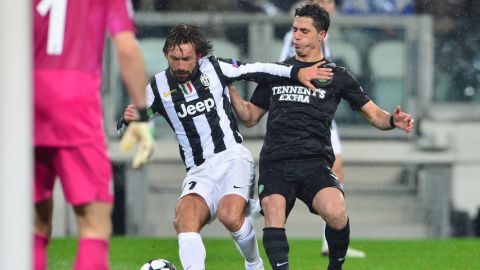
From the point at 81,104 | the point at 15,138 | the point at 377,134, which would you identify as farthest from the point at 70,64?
the point at 377,134

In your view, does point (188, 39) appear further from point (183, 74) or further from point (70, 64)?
point (70, 64)

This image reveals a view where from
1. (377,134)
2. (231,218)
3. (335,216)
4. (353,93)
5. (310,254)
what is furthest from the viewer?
(377,134)

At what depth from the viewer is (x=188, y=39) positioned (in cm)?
768

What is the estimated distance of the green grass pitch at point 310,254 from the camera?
966 centimetres

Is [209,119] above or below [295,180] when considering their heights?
above

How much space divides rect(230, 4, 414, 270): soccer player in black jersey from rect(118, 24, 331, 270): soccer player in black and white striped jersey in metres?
0.14

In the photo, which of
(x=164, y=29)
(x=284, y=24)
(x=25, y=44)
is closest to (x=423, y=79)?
(x=284, y=24)

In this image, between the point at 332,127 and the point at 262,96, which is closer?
the point at 262,96

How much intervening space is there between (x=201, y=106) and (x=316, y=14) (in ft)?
3.06

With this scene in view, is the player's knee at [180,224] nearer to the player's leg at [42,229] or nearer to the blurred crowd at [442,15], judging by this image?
the player's leg at [42,229]

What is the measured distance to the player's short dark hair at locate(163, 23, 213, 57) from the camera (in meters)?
7.66

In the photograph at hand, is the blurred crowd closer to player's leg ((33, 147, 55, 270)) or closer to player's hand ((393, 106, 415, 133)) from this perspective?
player's hand ((393, 106, 415, 133))

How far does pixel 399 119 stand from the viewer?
748cm

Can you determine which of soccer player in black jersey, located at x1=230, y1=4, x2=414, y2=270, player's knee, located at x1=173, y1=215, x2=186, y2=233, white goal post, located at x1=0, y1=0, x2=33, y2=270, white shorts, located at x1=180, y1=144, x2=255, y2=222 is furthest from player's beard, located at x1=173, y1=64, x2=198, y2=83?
white goal post, located at x1=0, y1=0, x2=33, y2=270
